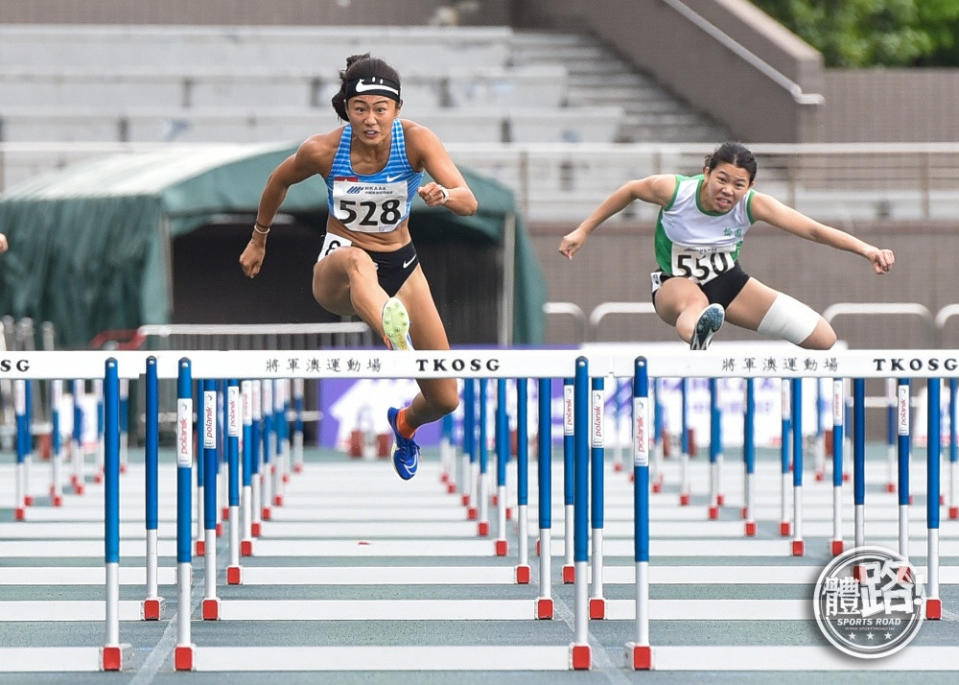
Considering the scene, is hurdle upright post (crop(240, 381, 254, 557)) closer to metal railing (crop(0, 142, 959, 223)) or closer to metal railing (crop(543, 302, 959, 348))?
metal railing (crop(543, 302, 959, 348))

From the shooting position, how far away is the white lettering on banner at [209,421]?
7879 mm

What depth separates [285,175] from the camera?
28.5 ft

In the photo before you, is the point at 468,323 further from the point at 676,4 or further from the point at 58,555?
the point at 58,555

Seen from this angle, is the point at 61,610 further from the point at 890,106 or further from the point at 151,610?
the point at 890,106

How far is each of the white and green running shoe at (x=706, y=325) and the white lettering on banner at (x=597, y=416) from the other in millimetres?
1462

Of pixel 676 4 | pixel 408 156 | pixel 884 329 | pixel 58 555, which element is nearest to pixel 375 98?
pixel 408 156

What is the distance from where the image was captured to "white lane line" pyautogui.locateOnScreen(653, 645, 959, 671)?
24.7 ft

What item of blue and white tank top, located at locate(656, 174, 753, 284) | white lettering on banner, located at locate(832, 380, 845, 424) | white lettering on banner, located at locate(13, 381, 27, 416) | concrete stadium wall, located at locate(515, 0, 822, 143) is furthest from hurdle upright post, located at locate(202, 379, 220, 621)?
concrete stadium wall, located at locate(515, 0, 822, 143)

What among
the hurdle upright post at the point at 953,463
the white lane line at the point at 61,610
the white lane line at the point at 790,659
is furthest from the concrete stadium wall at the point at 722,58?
the white lane line at the point at 790,659

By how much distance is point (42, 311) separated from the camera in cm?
2147

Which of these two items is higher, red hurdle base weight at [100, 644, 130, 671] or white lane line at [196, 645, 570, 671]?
red hurdle base weight at [100, 644, 130, 671]

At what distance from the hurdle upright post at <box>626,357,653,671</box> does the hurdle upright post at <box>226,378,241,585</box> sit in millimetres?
1836

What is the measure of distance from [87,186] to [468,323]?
461 centimetres

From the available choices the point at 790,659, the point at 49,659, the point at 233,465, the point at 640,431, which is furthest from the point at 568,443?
the point at 49,659
